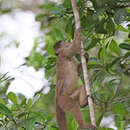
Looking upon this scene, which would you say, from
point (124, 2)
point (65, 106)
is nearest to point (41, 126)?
point (65, 106)

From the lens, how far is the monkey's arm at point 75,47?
Answer: 251cm

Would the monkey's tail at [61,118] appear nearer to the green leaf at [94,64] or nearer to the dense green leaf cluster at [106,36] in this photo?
the dense green leaf cluster at [106,36]

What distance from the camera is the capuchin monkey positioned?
8.79 feet

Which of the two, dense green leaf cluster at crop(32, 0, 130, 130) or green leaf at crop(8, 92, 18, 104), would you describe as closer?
dense green leaf cluster at crop(32, 0, 130, 130)

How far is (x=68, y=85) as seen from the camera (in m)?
2.91

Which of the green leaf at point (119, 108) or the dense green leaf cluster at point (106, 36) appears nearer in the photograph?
the dense green leaf cluster at point (106, 36)

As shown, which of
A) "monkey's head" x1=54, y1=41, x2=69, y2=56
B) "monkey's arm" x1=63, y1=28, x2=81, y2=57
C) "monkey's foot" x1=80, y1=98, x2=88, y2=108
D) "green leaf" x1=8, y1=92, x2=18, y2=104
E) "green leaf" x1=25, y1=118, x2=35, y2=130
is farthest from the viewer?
"monkey's head" x1=54, y1=41, x2=69, y2=56

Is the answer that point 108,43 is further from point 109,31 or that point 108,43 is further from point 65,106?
point 65,106

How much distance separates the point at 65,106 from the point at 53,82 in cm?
76

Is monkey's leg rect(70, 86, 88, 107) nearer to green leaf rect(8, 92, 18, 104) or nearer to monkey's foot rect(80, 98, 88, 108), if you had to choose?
monkey's foot rect(80, 98, 88, 108)

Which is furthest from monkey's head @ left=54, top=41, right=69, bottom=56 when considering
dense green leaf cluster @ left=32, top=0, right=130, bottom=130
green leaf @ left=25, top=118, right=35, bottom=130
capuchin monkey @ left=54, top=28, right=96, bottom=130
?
green leaf @ left=25, top=118, right=35, bottom=130

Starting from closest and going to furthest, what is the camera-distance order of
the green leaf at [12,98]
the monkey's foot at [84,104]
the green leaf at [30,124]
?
1. the green leaf at [30,124]
2. the monkey's foot at [84,104]
3. the green leaf at [12,98]

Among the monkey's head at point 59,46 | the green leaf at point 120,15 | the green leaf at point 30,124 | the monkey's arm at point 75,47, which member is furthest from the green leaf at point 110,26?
the green leaf at point 30,124

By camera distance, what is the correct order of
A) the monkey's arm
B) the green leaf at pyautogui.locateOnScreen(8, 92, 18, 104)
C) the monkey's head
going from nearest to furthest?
the monkey's arm → the green leaf at pyautogui.locateOnScreen(8, 92, 18, 104) → the monkey's head
